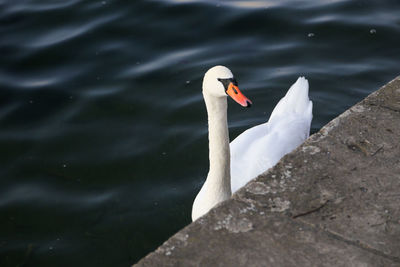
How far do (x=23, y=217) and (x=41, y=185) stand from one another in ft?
1.63

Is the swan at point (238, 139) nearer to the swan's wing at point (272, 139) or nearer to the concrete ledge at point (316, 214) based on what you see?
the swan's wing at point (272, 139)

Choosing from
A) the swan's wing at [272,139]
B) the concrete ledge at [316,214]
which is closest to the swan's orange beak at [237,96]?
the concrete ledge at [316,214]

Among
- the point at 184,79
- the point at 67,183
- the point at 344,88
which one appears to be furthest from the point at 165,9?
the point at 67,183

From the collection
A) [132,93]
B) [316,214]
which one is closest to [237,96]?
[316,214]

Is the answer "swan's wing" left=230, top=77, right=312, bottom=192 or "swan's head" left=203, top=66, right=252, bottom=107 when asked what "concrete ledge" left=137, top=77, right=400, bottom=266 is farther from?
"swan's wing" left=230, top=77, right=312, bottom=192

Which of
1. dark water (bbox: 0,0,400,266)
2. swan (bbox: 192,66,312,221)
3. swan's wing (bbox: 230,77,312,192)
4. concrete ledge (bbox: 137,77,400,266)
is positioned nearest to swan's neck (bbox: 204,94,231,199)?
swan (bbox: 192,66,312,221)

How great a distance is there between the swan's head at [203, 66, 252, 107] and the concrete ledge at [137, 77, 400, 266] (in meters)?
0.85

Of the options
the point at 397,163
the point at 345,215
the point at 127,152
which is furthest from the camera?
the point at 127,152

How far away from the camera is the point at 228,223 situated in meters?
2.59

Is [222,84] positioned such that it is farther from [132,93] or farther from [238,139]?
[132,93]

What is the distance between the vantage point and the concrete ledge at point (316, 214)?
239cm

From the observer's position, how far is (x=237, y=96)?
3.81 metres

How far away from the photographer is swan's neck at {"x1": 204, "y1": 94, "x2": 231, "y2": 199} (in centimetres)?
416

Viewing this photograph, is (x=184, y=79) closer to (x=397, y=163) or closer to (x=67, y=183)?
(x=67, y=183)
